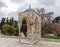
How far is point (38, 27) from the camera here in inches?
376

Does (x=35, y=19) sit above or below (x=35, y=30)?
above

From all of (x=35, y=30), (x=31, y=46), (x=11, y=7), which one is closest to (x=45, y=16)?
(x=11, y=7)

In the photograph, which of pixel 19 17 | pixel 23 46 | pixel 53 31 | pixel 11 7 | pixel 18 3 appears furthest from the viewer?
pixel 53 31

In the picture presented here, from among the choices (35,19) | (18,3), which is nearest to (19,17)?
(35,19)

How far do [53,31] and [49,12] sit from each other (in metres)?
2.42

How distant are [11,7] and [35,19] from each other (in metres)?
6.48

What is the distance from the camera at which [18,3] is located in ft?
43.9

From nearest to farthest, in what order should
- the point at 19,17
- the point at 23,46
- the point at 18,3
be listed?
the point at 23,46 < the point at 19,17 < the point at 18,3

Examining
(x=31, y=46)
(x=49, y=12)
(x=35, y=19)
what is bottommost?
(x=31, y=46)

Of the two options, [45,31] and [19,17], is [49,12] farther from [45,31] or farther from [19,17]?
[19,17]

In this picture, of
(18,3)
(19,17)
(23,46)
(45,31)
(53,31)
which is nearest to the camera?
(23,46)

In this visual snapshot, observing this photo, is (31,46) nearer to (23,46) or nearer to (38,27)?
(23,46)

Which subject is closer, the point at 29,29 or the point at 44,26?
the point at 29,29

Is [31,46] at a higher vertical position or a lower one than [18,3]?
lower
